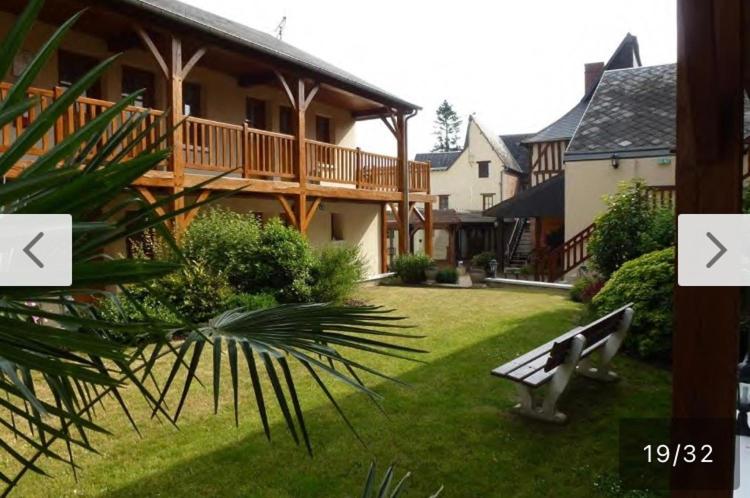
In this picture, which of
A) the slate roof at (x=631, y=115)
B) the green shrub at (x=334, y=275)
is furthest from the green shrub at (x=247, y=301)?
the slate roof at (x=631, y=115)

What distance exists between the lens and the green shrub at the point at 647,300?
614cm

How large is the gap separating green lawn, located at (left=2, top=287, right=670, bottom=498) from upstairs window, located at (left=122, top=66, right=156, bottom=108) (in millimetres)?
8596

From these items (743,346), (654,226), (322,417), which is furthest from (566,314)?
(322,417)

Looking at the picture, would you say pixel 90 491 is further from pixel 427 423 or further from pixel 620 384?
pixel 620 384

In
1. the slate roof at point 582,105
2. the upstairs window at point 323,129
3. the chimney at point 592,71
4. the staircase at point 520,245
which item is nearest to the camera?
the upstairs window at point 323,129

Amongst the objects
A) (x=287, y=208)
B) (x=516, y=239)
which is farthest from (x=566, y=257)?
(x=516, y=239)

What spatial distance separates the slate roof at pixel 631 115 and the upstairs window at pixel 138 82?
11.6 meters

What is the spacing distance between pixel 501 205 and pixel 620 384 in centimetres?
1598

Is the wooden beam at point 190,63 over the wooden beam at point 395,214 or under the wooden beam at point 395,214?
over

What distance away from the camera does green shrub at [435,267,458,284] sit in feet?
50.6

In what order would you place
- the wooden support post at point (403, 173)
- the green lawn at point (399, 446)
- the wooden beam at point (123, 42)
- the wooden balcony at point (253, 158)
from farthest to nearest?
1. the wooden support post at point (403, 173)
2. the wooden beam at point (123, 42)
3. the wooden balcony at point (253, 158)
4. the green lawn at point (399, 446)

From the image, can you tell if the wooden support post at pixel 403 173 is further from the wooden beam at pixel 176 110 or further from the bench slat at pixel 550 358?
the bench slat at pixel 550 358

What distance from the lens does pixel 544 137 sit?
27203mm

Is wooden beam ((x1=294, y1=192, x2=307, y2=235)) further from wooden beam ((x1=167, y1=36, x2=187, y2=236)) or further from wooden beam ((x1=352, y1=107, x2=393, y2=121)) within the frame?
wooden beam ((x1=352, y1=107, x2=393, y2=121))
